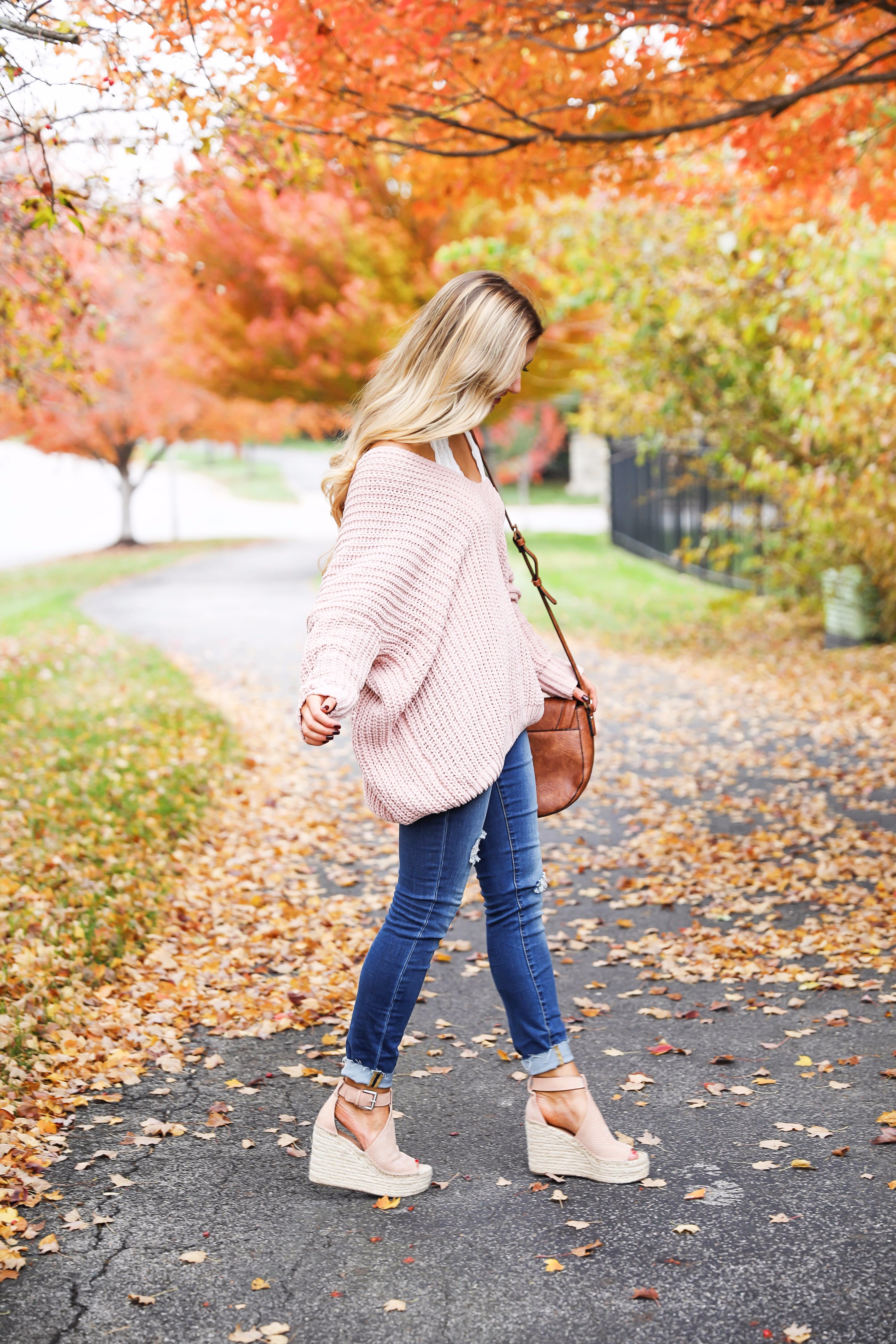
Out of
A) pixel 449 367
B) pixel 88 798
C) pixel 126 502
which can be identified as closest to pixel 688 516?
pixel 88 798

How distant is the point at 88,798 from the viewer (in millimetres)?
6477

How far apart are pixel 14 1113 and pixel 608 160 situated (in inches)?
204

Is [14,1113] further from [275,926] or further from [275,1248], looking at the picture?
[275,926]

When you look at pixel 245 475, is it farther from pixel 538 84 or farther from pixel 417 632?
pixel 417 632

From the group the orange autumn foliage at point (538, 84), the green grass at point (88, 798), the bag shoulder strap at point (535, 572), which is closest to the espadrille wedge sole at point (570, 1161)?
the bag shoulder strap at point (535, 572)

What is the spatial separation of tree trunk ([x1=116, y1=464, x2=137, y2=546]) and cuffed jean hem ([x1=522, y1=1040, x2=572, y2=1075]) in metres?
25.4

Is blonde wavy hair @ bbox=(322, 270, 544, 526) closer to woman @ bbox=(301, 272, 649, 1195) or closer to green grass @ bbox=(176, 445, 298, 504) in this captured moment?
woman @ bbox=(301, 272, 649, 1195)

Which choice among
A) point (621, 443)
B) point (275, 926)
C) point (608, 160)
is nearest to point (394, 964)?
point (275, 926)

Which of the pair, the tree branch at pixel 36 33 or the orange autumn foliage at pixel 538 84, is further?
the orange autumn foliage at pixel 538 84

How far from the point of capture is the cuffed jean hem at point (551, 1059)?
9.80 feet

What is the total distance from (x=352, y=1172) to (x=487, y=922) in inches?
26.4

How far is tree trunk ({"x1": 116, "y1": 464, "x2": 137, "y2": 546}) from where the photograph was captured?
90.4ft

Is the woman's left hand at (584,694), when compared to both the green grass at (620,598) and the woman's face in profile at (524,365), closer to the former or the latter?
the woman's face in profile at (524,365)

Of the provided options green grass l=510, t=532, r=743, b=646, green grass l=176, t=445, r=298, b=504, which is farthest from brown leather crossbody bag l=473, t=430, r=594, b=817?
green grass l=176, t=445, r=298, b=504
